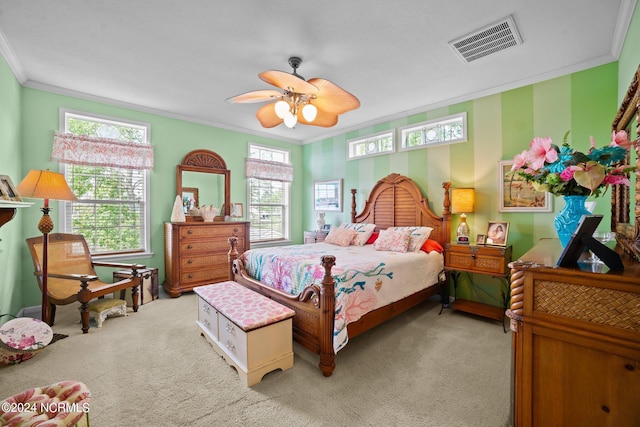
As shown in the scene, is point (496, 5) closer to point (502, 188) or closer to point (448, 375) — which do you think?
point (502, 188)

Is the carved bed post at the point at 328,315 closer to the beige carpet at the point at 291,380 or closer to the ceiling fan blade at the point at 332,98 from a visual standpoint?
the beige carpet at the point at 291,380

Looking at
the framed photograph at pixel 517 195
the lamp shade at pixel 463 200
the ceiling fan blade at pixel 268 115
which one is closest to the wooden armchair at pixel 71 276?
the ceiling fan blade at pixel 268 115

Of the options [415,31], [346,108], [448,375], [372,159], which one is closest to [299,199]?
[372,159]

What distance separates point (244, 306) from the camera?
2.38m

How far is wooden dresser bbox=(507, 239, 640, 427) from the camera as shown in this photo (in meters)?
1.05

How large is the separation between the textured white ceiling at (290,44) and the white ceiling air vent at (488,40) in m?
0.07

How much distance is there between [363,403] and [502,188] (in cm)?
310

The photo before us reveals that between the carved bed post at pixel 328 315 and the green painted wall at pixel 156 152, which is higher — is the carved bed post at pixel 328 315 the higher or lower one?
the lower one

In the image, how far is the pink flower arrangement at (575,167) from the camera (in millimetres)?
1264

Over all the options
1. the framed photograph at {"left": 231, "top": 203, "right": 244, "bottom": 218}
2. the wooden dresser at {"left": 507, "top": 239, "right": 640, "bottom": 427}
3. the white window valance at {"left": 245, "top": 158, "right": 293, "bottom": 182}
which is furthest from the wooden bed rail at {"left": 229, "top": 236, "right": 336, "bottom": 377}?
the white window valance at {"left": 245, "top": 158, "right": 293, "bottom": 182}

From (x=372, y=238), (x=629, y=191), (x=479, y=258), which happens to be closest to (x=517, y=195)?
(x=479, y=258)

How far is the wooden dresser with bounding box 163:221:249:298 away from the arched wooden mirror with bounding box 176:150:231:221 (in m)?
0.42

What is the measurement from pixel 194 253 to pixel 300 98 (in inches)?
117

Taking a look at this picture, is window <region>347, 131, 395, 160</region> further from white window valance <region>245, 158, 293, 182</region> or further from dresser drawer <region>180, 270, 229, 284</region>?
dresser drawer <region>180, 270, 229, 284</region>
